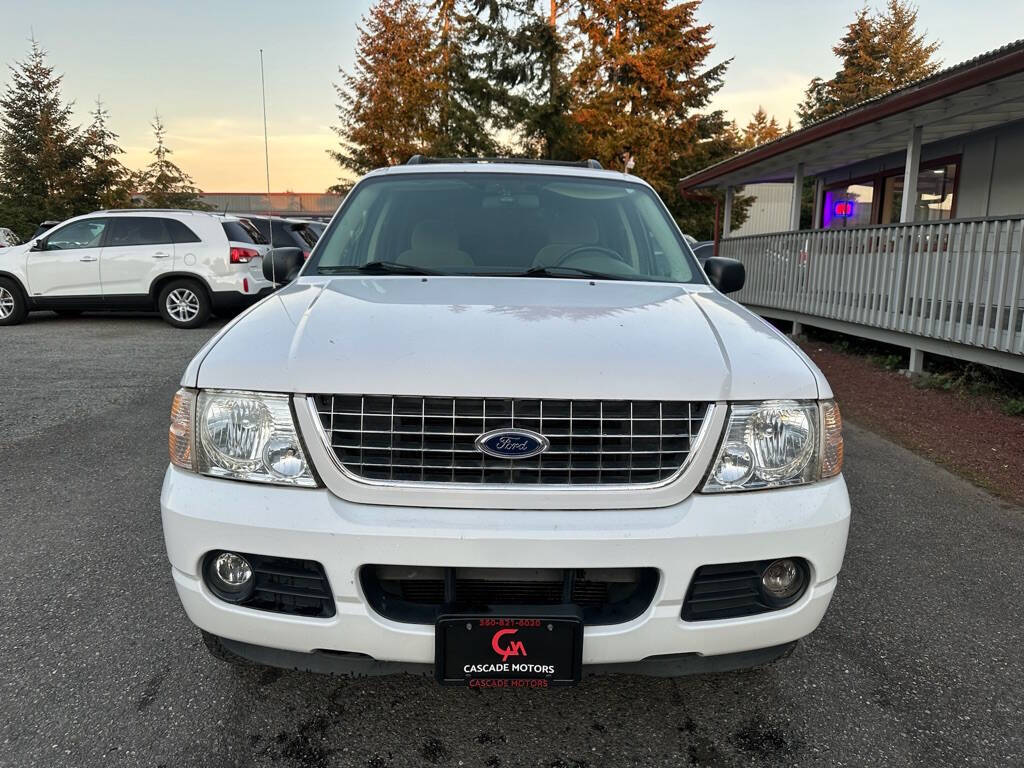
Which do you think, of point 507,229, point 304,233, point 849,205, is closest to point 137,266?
point 304,233

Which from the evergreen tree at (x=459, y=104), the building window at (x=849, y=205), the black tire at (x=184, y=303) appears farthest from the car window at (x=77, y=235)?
the evergreen tree at (x=459, y=104)

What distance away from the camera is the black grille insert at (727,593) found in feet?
6.26

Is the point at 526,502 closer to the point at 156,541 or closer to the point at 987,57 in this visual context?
the point at 156,541

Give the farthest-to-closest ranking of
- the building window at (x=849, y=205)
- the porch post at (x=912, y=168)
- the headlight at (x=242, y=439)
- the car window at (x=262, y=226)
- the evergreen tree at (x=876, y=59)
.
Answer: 1. the evergreen tree at (x=876, y=59)
2. the building window at (x=849, y=205)
3. the car window at (x=262, y=226)
4. the porch post at (x=912, y=168)
5. the headlight at (x=242, y=439)

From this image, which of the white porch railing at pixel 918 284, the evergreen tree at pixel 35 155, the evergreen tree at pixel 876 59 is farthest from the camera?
the evergreen tree at pixel 876 59

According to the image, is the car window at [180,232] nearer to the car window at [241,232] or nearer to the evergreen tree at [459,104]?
the car window at [241,232]

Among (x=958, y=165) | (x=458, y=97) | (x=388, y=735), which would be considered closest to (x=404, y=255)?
(x=388, y=735)

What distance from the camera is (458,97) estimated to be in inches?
1127

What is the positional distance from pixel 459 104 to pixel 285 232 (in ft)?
55.9

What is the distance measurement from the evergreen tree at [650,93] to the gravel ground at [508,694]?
27816 millimetres

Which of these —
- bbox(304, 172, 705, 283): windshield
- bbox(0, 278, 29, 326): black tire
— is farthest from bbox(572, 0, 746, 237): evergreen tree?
bbox(304, 172, 705, 283): windshield

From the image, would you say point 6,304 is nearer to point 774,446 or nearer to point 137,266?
point 137,266

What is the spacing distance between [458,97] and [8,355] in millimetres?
22585

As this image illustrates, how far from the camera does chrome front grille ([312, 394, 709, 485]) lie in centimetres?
192
